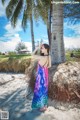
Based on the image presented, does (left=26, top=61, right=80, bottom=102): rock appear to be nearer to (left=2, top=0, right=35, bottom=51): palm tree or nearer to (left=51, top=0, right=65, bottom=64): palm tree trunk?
(left=51, top=0, right=65, bottom=64): palm tree trunk

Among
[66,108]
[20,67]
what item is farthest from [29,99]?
[20,67]

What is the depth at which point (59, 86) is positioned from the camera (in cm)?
811

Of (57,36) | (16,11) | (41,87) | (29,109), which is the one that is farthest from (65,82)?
(16,11)

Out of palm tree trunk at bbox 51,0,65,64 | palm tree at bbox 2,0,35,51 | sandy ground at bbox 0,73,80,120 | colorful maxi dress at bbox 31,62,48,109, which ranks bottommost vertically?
sandy ground at bbox 0,73,80,120

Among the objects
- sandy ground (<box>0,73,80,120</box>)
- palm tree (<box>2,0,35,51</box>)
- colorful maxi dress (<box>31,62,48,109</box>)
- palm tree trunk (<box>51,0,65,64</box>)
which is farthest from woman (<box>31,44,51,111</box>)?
palm tree (<box>2,0,35,51</box>)

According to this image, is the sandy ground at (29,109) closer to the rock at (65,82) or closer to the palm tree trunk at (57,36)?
the rock at (65,82)

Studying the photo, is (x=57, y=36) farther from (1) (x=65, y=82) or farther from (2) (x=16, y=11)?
(2) (x=16, y=11)

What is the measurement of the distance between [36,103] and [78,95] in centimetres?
135

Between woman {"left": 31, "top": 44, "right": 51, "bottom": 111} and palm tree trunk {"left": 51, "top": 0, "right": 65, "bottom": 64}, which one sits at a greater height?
palm tree trunk {"left": 51, "top": 0, "right": 65, "bottom": 64}

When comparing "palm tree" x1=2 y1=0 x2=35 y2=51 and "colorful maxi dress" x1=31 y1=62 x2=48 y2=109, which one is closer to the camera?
"colorful maxi dress" x1=31 y1=62 x2=48 y2=109

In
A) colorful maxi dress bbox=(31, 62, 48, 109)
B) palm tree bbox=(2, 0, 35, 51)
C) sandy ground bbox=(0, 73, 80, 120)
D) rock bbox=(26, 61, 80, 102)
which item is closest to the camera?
sandy ground bbox=(0, 73, 80, 120)

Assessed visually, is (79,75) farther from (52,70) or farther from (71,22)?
(71,22)

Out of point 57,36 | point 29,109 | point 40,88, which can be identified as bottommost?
point 29,109

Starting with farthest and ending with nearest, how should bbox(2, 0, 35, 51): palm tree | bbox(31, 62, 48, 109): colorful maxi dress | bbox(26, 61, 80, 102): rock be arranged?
bbox(2, 0, 35, 51): palm tree → bbox(26, 61, 80, 102): rock → bbox(31, 62, 48, 109): colorful maxi dress
